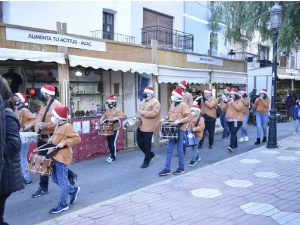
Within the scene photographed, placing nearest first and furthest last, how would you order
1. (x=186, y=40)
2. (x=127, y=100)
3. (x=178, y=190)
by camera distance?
(x=178, y=190) → (x=127, y=100) → (x=186, y=40)

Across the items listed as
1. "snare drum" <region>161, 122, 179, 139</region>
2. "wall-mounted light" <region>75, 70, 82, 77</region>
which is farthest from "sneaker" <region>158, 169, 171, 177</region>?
"wall-mounted light" <region>75, 70, 82, 77</region>

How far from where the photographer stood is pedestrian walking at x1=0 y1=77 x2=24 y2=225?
10.8ft

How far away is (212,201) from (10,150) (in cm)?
342

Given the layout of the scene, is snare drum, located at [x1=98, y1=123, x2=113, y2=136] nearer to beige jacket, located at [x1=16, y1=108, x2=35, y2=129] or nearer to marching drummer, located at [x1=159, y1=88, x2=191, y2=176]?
marching drummer, located at [x1=159, y1=88, x2=191, y2=176]

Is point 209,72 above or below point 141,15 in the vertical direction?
below

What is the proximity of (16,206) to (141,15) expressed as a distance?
34.6ft

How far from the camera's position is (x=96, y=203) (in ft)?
19.1

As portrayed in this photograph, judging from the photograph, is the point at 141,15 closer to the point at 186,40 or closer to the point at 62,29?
the point at 186,40

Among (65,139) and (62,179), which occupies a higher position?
(65,139)

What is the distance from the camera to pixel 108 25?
45.2ft

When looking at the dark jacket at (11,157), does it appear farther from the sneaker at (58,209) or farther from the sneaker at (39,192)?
the sneaker at (39,192)

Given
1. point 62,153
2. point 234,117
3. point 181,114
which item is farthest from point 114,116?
point 62,153

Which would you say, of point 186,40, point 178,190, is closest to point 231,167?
point 178,190

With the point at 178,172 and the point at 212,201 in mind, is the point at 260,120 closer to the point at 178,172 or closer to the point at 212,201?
the point at 178,172
